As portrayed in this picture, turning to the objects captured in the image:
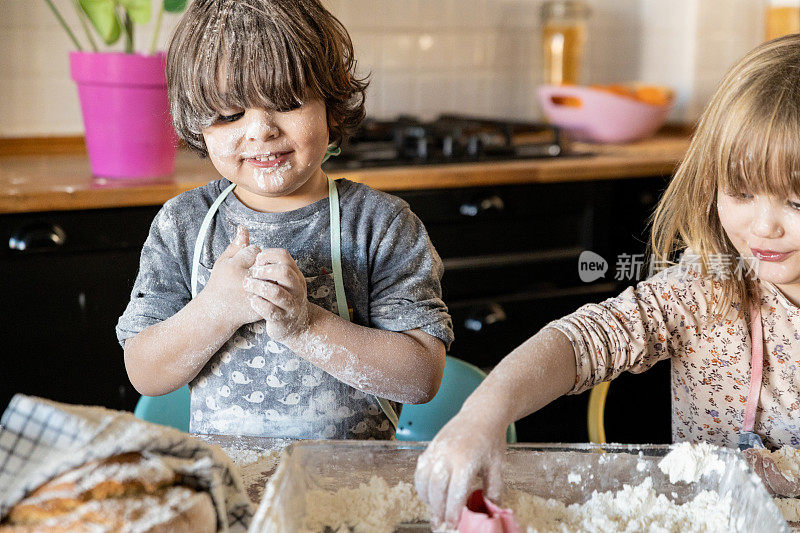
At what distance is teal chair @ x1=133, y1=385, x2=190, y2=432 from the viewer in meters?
1.20

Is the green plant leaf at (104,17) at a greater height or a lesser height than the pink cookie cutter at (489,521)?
greater

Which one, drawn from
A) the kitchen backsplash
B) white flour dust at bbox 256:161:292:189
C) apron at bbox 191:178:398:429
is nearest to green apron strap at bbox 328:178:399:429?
apron at bbox 191:178:398:429

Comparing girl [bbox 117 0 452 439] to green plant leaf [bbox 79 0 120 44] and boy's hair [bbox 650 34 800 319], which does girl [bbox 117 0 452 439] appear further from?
green plant leaf [bbox 79 0 120 44]

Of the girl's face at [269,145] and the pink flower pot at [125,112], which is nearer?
the girl's face at [269,145]

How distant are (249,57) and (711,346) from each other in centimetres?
69

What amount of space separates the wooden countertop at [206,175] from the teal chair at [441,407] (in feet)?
2.22

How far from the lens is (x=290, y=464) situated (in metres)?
0.73

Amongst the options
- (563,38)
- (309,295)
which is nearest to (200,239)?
(309,295)

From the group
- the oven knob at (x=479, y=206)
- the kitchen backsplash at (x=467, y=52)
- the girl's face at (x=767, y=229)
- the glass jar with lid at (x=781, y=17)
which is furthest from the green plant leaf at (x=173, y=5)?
the glass jar with lid at (x=781, y=17)

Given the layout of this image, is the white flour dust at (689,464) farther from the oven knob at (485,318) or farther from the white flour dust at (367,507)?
the oven knob at (485,318)

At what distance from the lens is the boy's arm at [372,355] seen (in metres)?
0.96

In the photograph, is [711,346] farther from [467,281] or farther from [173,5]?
[173,5]

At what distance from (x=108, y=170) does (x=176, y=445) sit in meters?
1.24

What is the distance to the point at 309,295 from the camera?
41.9 inches
